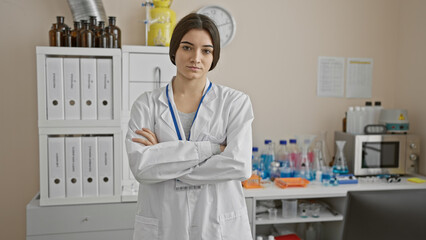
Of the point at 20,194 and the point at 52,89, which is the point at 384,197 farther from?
the point at 20,194

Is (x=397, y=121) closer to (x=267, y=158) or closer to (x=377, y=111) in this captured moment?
(x=377, y=111)

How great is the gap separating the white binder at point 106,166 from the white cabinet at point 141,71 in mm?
198

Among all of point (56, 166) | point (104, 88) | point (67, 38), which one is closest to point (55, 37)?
point (67, 38)

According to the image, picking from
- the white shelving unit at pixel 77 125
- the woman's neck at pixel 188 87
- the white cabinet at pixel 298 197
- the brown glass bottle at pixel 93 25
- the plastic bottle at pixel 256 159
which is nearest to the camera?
the woman's neck at pixel 188 87

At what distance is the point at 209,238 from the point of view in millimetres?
1391

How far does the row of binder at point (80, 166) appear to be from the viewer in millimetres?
2035

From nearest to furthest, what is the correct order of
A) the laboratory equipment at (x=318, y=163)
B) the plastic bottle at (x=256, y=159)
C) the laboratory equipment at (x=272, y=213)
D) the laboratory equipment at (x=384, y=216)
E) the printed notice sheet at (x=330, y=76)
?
the laboratory equipment at (x=384, y=216) < the laboratory equipment at (x=272, y=213) < the laboratory equipment at (x=318, y=163) < the plastic bottle at (x=256, y=159) < the printed notice sheet at (x=330, y=76)

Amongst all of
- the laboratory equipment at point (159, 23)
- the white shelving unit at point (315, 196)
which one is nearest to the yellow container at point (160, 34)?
the laboratory equipment at point (159, 23)

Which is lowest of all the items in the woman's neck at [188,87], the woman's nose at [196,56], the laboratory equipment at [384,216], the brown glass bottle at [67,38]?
the laboratory equipment at [384,216]

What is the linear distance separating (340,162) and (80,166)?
6.11 ft

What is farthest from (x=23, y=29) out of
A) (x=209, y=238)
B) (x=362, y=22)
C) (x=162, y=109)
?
(x=362, y=22)

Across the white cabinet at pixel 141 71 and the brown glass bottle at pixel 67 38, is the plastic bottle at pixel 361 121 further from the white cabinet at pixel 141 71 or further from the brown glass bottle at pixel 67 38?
the brown glass bottle at pixel 67 38

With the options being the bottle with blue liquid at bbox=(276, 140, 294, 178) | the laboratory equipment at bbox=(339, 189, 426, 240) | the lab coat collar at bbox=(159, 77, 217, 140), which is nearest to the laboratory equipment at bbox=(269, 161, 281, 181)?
the bottle with blue liquid at bbox=(276, 140, 294, 178)

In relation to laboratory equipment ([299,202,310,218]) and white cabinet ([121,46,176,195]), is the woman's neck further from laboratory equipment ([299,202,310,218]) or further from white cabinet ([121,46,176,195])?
laboratory equipment ([299,202,310,218])
